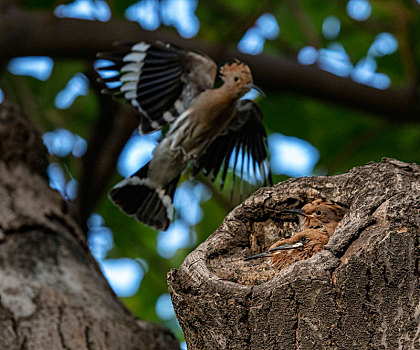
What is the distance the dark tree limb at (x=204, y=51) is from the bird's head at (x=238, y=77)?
133mm

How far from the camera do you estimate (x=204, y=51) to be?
3633 millimetres

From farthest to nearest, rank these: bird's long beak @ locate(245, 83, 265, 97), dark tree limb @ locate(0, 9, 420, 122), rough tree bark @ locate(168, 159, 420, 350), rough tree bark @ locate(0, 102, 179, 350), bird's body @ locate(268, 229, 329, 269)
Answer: dark tree limb @ locate(0, 9, 420, 122)
bird's long beak @ locate(245, 83, 265, 97)
rough tree bark @ locate(0, 102, 179, 350)
bird's body @ locate(268, 229, 329, 269)
rough tree bark @ locate(168, 159, 420, 350)

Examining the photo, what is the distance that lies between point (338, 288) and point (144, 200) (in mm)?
2228

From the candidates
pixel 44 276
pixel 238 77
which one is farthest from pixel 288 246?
pixel 238 77

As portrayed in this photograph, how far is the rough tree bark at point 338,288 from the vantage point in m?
1.34

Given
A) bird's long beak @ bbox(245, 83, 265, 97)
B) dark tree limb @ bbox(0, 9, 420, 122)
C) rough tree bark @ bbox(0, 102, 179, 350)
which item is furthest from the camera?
dark tree limb @ bbox(0, 9, 420, 122)

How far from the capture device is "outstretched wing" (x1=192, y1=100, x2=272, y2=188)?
3.51 m

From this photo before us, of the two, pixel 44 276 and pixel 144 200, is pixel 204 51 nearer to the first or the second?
pixel 144 200

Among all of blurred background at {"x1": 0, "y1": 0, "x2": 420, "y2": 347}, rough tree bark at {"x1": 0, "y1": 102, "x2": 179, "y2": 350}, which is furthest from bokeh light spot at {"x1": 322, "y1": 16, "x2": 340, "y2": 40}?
rough tree bark at {"x1": 0, "y1": 102, "x2": 179, "y2": 350}

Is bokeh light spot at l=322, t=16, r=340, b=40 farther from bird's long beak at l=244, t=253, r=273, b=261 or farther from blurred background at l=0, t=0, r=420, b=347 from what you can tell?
bird's long beak at l=244, t=253, r=273, b=261

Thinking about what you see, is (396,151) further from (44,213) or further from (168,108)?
(44,213)

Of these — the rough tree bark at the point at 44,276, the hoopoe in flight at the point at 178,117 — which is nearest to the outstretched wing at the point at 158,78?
the hoopoe in flight at the point at 178,117

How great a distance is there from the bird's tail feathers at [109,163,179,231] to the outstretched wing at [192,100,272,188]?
9.4 inches

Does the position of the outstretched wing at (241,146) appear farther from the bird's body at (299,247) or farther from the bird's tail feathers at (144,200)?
the bird's body at (299,247)
